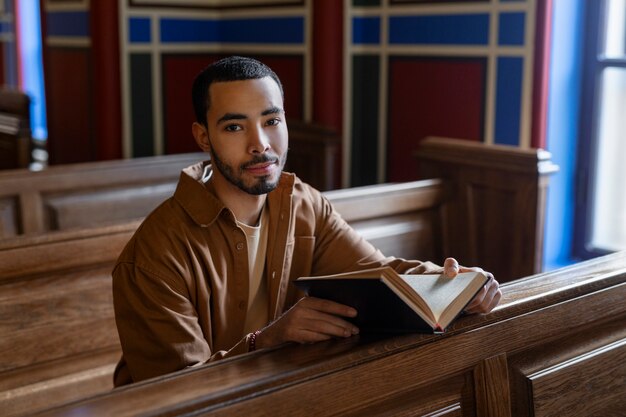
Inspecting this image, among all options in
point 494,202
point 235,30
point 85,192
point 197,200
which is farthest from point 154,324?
point 235,30

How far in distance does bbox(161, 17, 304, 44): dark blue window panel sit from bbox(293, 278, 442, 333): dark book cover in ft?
13.0

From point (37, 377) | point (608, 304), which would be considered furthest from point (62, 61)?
point (608, 304)

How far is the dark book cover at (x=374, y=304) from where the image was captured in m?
1.40

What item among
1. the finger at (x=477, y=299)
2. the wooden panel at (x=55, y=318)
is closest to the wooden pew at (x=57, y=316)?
the wooden panel at (x=55, y=318)

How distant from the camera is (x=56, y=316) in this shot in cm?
254

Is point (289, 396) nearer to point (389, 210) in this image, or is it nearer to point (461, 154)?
point (389, 210)

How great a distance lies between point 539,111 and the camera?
12.8 ft

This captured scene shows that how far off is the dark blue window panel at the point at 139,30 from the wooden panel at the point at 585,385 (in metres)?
4.49

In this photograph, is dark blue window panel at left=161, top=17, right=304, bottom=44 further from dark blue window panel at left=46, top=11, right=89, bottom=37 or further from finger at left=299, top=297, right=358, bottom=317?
finger at left=299, top=297, right=358, bottom=317

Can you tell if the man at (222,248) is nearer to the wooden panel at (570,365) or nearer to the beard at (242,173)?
the beard at (242,173)

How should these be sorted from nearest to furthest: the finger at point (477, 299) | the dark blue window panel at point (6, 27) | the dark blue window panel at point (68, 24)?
the finger at point (477, 299)
the dark blue window panel at point (68, 24)
the dark blue window panel at point (6, 27)

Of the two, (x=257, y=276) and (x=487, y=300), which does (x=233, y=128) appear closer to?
(x=257, y=276)

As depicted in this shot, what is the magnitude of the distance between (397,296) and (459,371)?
0.72ft

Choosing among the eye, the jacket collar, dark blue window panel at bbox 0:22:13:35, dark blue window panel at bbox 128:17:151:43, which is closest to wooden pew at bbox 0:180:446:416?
the jacket collar
